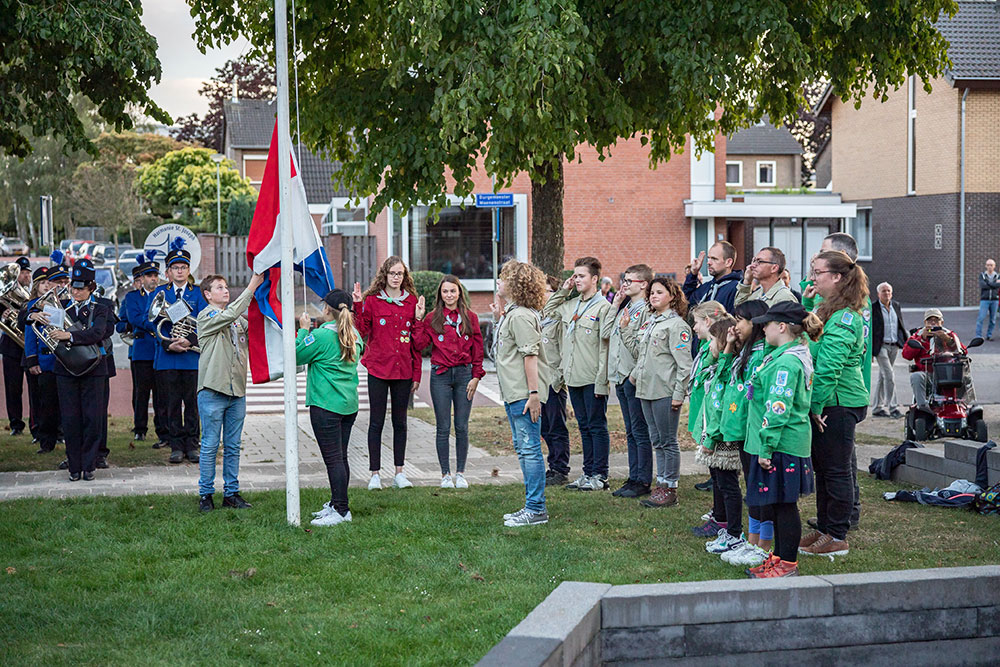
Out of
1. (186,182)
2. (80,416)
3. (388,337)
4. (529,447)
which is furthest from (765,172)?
(529,447)

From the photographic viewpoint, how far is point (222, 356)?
26.9 ft

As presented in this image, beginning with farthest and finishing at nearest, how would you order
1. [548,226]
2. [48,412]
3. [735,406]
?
1. [548,226]
2. [48,412]
3. [735,406]

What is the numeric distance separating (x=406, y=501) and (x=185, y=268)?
3925mm

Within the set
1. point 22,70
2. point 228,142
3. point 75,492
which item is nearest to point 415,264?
point 22,70

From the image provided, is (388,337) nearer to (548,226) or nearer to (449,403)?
(449,403)

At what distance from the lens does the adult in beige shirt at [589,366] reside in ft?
29.8

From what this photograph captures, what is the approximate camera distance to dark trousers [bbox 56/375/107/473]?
9.64 m

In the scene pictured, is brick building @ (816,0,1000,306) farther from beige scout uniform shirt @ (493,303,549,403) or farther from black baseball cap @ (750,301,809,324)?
black baseball cap @ (750,301,809,324)

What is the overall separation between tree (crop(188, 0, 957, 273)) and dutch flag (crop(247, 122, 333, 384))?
8.47ft

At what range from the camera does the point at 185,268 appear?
429 inches

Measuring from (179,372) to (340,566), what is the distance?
5.07 meters

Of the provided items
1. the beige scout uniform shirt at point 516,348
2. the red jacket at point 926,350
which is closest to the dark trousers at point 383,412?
the beige scout uniform shirt at point 516,348

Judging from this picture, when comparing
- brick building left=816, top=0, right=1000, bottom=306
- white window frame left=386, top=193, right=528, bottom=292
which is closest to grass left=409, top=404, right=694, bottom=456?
white window frame left=386, top=193, right=528, bottom=292

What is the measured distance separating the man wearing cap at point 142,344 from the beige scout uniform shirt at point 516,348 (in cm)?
475
